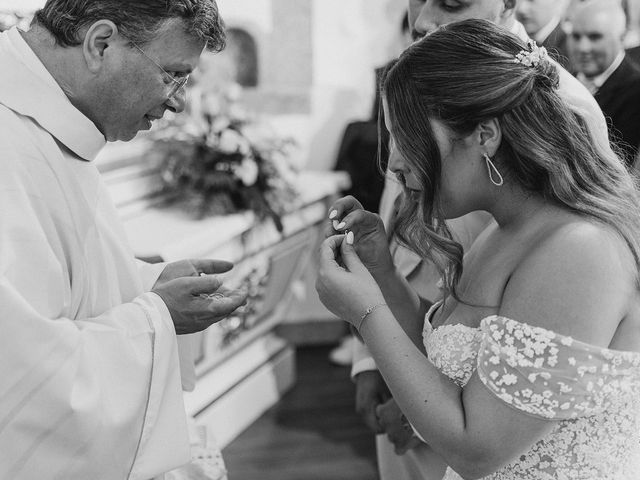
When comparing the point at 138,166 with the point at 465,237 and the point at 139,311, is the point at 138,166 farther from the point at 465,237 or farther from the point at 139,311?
the point at 139,311

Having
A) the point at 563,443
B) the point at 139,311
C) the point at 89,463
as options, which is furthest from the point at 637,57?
the point at 89,463

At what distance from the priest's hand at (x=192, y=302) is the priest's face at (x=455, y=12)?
90 centimetres

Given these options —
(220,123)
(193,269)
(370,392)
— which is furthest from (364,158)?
(193,269)

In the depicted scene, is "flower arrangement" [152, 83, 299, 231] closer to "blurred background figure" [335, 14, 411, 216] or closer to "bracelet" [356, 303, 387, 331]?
"blurred background figure" [335, 14, 411, 216]

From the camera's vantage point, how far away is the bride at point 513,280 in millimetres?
1521

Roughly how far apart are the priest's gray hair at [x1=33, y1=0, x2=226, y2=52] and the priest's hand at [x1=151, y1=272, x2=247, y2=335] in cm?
49

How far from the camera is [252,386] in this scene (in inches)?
175

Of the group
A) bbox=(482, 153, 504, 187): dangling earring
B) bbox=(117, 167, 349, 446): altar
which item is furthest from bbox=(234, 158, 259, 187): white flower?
bbox=(482, 153, 504, 187): dangling earring

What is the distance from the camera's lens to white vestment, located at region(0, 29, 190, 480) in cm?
150

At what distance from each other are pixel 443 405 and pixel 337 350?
12.8ft

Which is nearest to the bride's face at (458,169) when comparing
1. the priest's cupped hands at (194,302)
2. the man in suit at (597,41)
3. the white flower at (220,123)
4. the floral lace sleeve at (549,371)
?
the floral lace sleeve at (549,371)

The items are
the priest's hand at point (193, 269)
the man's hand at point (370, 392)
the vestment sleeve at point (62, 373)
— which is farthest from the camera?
the man's hand at point (370, 392)

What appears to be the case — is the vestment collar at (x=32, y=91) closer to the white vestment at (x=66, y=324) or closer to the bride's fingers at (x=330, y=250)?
the white vestment at (x=66, y=324)

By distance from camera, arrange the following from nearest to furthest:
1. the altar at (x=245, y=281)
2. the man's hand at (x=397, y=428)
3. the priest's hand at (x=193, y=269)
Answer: the priest's hand at (x=193, y=269) → the man's hand at (x=397, y=428) → the altar at (x=245, y=281)
